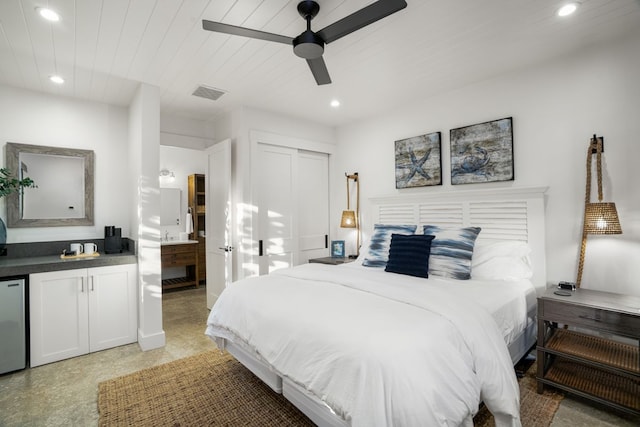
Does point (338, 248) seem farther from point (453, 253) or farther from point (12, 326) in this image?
point (12, 326)

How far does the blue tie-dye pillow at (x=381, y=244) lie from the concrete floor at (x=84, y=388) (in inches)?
65.6

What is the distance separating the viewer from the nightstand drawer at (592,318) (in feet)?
6.37

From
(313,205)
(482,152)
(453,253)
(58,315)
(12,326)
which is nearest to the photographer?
(12,326)

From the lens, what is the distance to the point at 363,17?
1.71 meters

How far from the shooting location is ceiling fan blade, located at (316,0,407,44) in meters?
1.60

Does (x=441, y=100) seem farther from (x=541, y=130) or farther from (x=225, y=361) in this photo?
(x=225, y=361)

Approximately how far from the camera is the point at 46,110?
130 inches

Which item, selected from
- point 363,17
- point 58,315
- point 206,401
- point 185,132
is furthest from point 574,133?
point 58,315

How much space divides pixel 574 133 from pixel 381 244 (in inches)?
74.9

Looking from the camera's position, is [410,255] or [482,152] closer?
[410,255]

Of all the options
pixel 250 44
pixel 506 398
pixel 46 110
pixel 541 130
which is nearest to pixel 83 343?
pixel 46 110

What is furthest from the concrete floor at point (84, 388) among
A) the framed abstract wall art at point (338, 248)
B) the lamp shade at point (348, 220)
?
the lamp shade at point (348, 220)

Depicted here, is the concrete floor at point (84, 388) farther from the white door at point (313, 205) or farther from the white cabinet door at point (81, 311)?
the white door at point (313, 205)

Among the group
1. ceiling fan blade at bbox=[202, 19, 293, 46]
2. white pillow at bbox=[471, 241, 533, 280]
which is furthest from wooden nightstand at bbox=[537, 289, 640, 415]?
ceiling fan blade at bbox=[202, 19, 293, 46]
